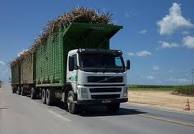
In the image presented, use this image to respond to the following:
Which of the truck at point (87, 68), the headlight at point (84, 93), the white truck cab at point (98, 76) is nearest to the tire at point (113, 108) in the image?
the truck at point (87, 68)

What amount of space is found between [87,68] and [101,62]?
33.2 inches

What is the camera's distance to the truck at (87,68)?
67.7 feet

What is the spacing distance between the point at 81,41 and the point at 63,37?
0.91 metres

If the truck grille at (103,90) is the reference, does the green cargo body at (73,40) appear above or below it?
above

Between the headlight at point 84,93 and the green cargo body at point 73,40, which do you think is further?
the green cargo body at point 73,40

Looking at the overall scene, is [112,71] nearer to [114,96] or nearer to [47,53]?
[114,96]

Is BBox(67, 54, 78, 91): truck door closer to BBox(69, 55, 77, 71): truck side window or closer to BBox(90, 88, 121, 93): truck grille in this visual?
BBox(69, 55, 77, 71): truck side window

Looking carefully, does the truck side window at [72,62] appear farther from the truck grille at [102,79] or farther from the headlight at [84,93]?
the headlight at [84,93]

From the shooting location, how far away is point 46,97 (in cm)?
2895

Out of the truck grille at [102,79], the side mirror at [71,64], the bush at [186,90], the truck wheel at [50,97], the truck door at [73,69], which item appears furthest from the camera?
the bush at [186,90]

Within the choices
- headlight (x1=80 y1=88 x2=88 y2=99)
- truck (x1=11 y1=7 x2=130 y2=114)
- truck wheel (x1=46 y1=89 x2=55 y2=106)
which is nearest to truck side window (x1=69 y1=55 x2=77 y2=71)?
truck (x1=11 y1=7 x2=130 y2=114)

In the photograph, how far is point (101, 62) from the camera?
21.2 m

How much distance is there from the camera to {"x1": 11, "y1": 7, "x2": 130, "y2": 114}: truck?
20.6m

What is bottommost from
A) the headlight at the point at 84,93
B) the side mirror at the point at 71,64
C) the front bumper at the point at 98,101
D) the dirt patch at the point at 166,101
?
A: the dirt patch at the point at 166,101
